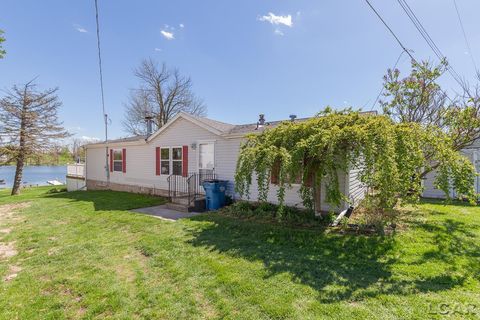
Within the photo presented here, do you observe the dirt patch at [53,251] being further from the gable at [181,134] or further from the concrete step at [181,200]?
the gable at [181,134]

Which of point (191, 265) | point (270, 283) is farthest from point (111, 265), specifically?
point (270, 283)

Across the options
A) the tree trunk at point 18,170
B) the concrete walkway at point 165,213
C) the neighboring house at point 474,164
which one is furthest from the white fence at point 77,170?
the neighboring house at point 474,164

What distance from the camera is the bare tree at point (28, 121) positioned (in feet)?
50.3

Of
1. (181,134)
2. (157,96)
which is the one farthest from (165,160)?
(157,96)

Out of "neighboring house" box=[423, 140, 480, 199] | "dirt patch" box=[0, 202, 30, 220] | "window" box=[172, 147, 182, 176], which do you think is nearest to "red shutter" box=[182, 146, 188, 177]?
"window" box=[172, 147, 182, 176]

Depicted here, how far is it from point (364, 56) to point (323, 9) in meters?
3.21

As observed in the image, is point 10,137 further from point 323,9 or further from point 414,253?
point 414,253

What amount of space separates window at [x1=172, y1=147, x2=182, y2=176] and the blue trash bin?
2584 millimetres

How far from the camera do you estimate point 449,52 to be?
8.65 meters

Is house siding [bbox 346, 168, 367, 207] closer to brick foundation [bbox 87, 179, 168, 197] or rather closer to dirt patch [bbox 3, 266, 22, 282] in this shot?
dirt patch [bbox 3, 266, 22, 282]

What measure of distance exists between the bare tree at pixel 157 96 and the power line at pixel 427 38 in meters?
22.3

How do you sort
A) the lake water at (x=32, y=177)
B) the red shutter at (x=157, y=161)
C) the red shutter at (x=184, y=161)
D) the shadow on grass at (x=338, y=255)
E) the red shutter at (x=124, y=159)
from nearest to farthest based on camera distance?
the shadow on grass at (x=338, y=255) < the red shutter at (x=184, y=161) < the red shutter at (x=157, y=161) < the red shutter at (x=124, y=159) < the lake water at (x=32, y=177)

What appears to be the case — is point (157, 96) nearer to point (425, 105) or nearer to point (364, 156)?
point (425, 105)

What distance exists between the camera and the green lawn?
296 centimetres
